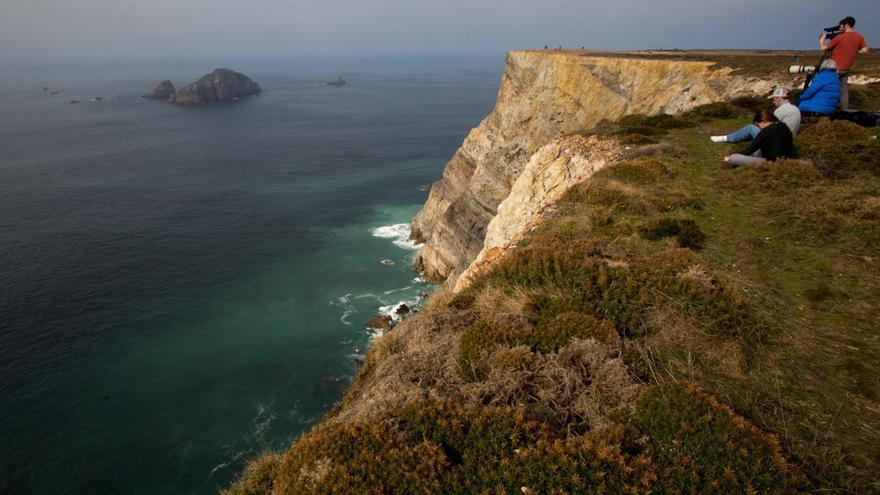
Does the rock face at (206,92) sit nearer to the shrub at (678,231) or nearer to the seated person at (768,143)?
the seated person at (768,143)

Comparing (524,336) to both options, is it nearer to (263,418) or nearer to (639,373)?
(639,373)

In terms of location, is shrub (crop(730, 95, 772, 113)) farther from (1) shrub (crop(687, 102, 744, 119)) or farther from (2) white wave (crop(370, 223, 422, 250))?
(2) white wave (crop(370, 223, 422, 250))

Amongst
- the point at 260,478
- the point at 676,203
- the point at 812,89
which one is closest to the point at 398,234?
the point at 812,89

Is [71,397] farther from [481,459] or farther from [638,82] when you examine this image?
[638,82]

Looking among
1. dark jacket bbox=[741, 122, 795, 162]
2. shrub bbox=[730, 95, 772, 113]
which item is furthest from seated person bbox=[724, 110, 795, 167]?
shrub bbox=[730, 95, 772, 113]

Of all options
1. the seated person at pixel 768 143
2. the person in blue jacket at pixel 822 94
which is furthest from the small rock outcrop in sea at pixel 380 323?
the person in blue jacket at pixel 822 94

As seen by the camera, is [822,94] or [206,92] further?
[206,92]
